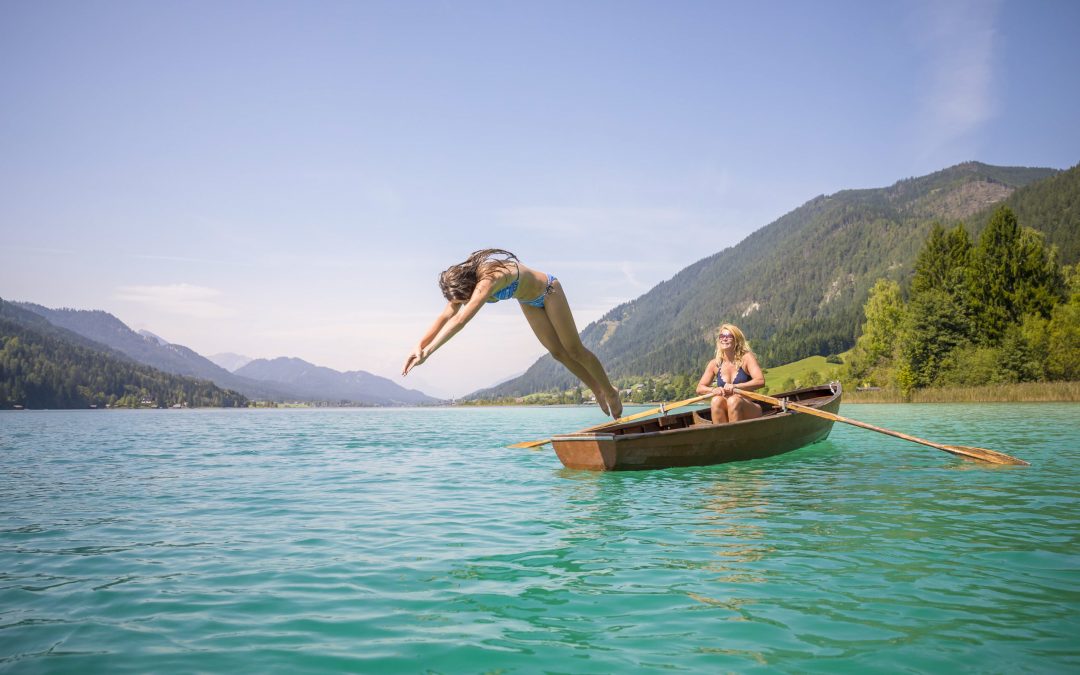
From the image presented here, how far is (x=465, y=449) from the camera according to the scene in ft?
73.1

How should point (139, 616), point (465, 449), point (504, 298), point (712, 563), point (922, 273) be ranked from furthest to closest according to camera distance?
point (922, 273) → point (465, 449) → point (504, 298) → point (712, 563) → point (139, 616)

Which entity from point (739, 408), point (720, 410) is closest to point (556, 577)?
point (720, 410)

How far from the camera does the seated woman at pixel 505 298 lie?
7012mm

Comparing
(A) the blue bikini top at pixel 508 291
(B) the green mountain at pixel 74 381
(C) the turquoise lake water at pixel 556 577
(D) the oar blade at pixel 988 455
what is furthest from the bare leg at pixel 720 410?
(B) the green mountain at pixel 74 381

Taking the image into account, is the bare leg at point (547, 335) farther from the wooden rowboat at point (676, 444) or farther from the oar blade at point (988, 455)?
the oar blade at point (988, 455)

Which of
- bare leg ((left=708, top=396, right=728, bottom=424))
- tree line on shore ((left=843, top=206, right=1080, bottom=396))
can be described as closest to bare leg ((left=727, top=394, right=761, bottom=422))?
bare leg ((left=708, top=396, right=728, bottom=424))

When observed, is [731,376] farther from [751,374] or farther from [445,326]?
[445,326]

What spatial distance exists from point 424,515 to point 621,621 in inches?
198

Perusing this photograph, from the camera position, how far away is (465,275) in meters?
7.71

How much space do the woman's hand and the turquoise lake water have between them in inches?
73.0

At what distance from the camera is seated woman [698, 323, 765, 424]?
13672 millimetres

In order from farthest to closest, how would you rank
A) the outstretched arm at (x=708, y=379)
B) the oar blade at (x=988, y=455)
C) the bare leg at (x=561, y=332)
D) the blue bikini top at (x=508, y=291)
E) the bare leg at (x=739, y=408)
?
the bare leg at (x=739, y=408) → the outstretched arm at (x=708, y=379) → the oar blade at (x=988, y=455) → the bare leg at (x=561, y=332) → the blue bikini top at (x=508, y=291)

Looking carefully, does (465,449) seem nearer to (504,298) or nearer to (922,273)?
(504,298)

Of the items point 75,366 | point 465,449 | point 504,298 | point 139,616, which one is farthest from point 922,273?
point 75,366
